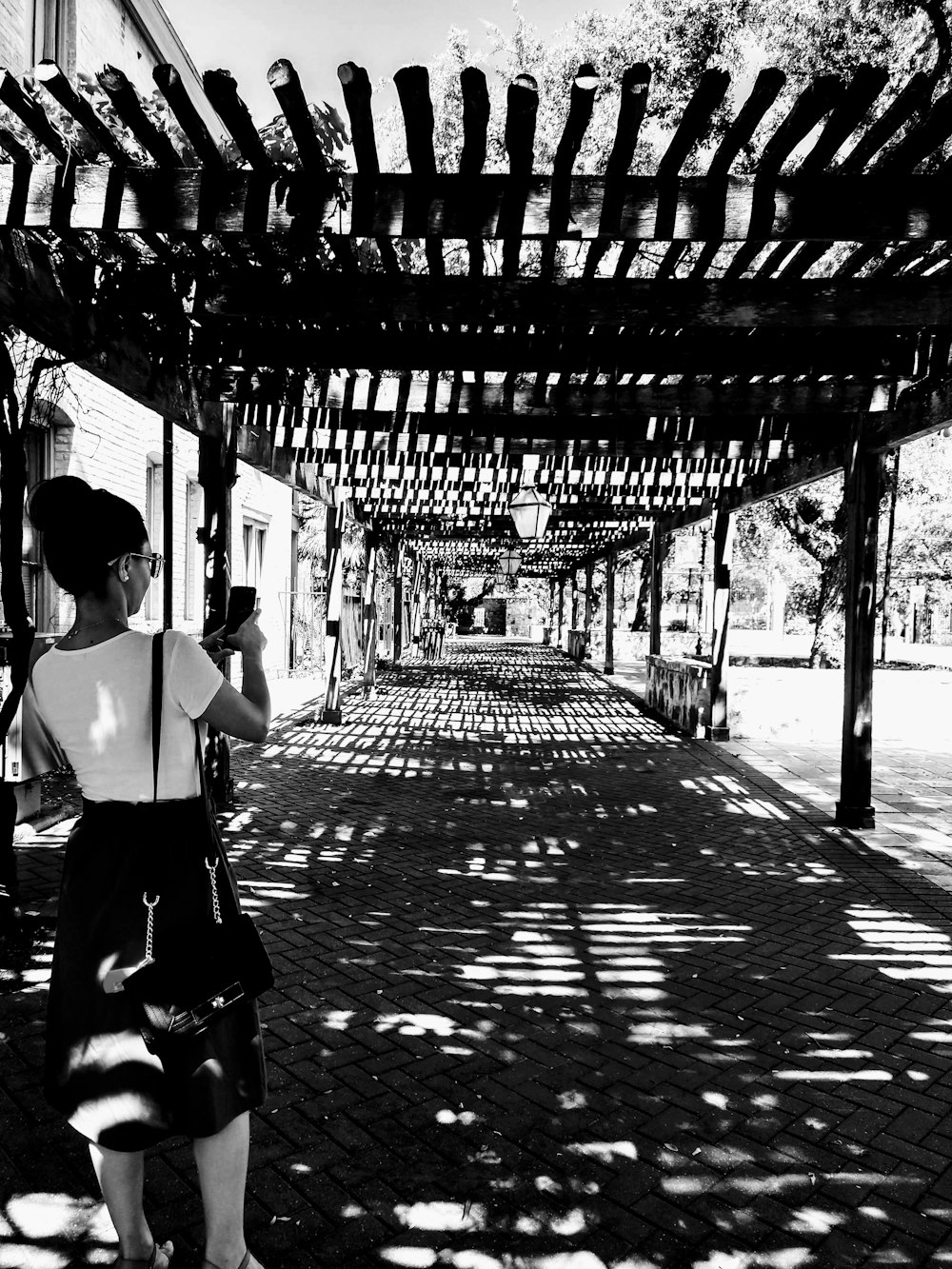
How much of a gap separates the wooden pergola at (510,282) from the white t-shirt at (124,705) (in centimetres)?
192

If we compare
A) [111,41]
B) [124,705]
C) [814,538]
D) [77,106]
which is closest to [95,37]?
Answer: [111,41]

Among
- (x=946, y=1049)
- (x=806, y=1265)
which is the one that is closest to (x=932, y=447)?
(x=946, y=1049)

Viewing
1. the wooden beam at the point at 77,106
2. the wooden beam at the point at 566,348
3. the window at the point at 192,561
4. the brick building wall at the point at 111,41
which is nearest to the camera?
the wooden beam at the point at 77,106

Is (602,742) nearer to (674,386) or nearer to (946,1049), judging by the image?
(674,386)

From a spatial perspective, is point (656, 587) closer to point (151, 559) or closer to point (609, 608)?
point (609, 608)

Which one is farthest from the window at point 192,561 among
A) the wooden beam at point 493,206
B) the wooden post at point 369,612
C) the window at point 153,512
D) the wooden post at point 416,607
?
the wooden post at point 416,607

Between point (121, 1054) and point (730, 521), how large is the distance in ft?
34.7

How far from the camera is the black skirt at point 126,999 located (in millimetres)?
1862

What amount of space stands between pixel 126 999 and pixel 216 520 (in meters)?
5.03

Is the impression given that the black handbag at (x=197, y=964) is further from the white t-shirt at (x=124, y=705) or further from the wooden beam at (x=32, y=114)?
the wooden beam at (x=32, y=114)

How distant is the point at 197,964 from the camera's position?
1822 millimetres

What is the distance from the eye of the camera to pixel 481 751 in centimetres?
1023

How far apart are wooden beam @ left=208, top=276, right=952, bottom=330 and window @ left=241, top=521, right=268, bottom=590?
11.2m

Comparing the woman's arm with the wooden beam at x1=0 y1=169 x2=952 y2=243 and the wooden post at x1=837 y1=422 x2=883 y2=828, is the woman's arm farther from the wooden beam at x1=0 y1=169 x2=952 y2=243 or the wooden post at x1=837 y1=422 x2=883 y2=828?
the wooden post at x1=837 y1=422 x2=883 y2=828
